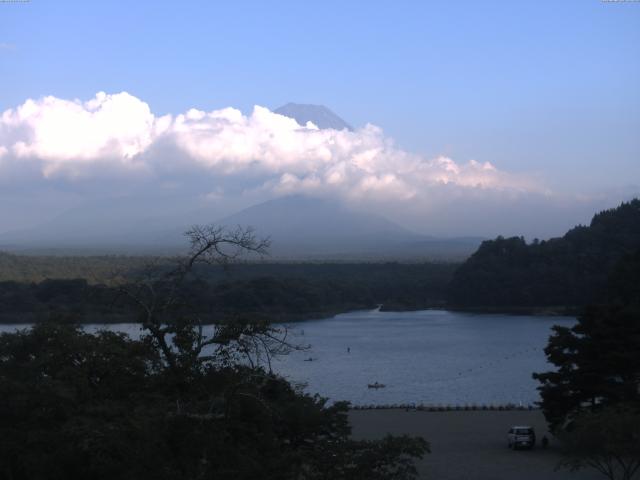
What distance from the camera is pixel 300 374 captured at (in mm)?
17281

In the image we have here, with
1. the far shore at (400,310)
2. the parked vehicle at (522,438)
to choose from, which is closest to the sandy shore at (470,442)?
the parked vehicle at (522,438)

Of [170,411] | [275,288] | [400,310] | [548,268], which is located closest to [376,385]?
[170,411]

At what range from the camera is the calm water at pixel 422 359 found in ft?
51.2

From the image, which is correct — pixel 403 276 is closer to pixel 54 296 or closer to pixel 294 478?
pixel 54 296

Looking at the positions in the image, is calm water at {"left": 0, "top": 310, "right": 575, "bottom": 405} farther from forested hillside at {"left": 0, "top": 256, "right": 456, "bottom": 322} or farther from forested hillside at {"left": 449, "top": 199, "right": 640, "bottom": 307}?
forested hillside at {"left": 449, "top": 199, "right": 640, "bottom": 307}

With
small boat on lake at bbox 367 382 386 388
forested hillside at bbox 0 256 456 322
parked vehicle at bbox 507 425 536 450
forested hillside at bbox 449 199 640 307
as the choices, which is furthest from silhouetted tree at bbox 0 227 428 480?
forested hillside at bbox 449 199 640 307

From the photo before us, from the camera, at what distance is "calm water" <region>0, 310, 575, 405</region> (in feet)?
51.2

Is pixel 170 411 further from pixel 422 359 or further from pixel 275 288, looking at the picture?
pixel 275 288

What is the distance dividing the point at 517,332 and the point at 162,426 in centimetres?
2560

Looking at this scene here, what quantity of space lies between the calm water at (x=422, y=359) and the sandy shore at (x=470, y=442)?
1.81 metres

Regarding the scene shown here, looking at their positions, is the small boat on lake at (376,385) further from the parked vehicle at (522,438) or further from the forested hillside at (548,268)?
the forested hillside at (548,268)

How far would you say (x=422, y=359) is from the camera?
20922 millimetres

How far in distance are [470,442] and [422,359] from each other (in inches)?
435

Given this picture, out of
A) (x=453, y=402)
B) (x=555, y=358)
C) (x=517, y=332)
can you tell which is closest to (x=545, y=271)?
(x=517, y=332)
